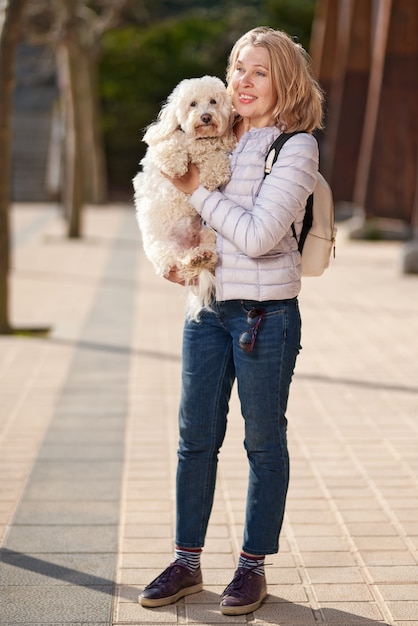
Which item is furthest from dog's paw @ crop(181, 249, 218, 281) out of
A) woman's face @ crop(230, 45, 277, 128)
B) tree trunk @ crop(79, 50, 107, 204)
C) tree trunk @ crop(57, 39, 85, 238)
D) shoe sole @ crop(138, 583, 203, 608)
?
tree trunk @ crop(79, 50, 107, 204)

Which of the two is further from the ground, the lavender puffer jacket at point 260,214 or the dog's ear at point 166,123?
the dog's ear at point 166,123

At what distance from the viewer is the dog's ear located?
350 cm

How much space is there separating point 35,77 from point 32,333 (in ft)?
89.8

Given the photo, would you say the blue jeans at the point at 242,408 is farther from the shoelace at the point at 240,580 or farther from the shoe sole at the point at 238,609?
the shoe sole at the point at 238,609

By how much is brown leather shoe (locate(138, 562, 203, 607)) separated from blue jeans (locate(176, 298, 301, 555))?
99 mm

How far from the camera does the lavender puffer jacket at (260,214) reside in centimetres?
345

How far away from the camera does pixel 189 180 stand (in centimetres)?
358

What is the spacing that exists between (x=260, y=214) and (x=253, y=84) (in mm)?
427

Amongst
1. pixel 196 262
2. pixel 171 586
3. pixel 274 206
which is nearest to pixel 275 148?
pixel 274 206

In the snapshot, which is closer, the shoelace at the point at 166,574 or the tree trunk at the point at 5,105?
the shoelace at the point at 166,574

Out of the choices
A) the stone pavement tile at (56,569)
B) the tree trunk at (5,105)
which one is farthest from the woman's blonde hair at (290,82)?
the tree trunk at (5,105)

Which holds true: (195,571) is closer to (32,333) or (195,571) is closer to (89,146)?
(32,333)

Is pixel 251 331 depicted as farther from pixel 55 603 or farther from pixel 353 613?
pixel 55 603

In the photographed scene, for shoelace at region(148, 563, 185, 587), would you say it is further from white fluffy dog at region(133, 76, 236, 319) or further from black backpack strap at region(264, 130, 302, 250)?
black backpack strap at region(264, 130, 302, 250)
